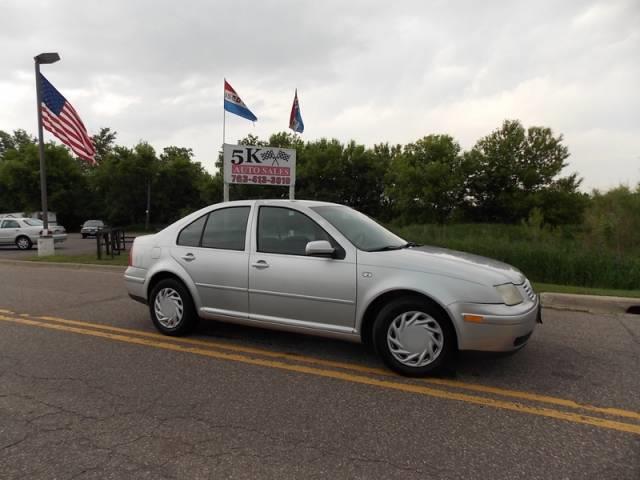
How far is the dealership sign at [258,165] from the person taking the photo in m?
12.3

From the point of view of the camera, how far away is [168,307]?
5.11 metres

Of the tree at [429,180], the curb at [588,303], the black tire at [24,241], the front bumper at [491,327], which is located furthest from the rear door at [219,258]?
the tree at [429,180]

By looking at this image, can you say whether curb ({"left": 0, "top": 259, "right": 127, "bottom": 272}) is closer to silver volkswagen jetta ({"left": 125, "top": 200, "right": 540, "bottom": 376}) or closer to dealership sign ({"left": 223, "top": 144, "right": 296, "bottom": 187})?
dealership sign ({"left": 223, "top": 144, "right": 296, "bottom": 187})

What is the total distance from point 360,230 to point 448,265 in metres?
1.04

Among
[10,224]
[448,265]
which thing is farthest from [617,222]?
[10,224]

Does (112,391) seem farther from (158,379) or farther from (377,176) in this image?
(377,176)

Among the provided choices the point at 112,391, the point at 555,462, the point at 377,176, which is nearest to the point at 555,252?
the point at 555,462

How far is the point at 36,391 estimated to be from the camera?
143 inches

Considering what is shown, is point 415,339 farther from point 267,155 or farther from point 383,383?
point 267,155

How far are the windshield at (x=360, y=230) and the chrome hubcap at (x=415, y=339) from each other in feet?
2.45

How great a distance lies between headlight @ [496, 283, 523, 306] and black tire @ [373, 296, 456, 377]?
0.47m

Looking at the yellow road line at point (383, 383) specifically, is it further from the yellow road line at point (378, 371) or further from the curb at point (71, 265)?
the curb at point (71, 265)

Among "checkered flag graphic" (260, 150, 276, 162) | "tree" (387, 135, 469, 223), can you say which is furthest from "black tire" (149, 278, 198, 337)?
"tree" (387, 135, 469, 223)

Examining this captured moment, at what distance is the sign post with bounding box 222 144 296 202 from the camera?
485 inches
